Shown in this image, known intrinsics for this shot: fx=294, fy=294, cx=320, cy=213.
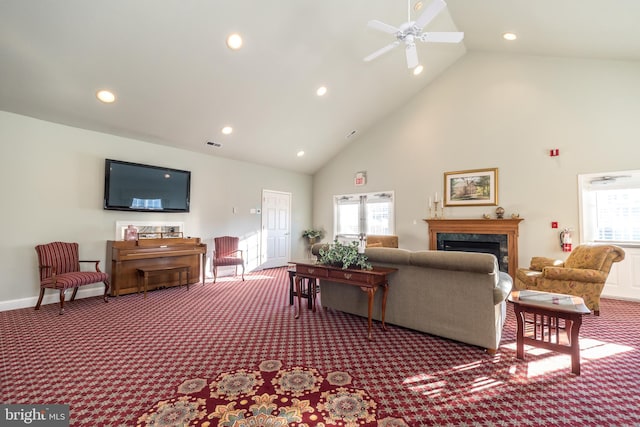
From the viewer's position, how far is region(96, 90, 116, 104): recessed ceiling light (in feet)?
13.9

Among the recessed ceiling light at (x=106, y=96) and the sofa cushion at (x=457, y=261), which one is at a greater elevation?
the recessed ceiling light at (x=106, y=96)

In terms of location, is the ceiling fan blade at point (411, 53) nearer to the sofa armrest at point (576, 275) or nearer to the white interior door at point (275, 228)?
the sofa armrest at point (576, 275)

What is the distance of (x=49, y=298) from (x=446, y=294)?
552 centimetres

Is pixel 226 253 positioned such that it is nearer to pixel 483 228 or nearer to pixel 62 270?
pixel 62 270

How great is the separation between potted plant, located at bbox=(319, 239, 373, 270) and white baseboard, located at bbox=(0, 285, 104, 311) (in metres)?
3.97

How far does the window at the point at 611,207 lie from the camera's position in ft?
15.4

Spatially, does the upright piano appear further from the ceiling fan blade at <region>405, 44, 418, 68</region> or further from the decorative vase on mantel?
the ceiling fan blade at <region>405, 44, 418, 68</region>

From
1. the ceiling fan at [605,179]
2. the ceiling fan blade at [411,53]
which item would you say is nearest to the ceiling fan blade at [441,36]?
the ceiling fan blade at [411,53]

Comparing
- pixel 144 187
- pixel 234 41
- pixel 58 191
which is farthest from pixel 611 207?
pixel 58 191

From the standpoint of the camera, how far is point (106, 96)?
431cm

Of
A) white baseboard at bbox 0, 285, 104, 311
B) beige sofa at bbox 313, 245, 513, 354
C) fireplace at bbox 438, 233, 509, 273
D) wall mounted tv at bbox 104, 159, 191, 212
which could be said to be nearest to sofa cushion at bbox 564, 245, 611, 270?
fireplace at bbox 438, 233, 509, 273

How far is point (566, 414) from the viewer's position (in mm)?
1865

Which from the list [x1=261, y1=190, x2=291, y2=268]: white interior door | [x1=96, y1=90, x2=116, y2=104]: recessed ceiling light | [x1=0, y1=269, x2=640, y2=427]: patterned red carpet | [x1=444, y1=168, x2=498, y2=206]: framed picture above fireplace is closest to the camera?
[x1=0, y1=269, x2=640, y2=427]: patterned red carpet

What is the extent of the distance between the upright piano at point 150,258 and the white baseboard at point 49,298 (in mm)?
347
